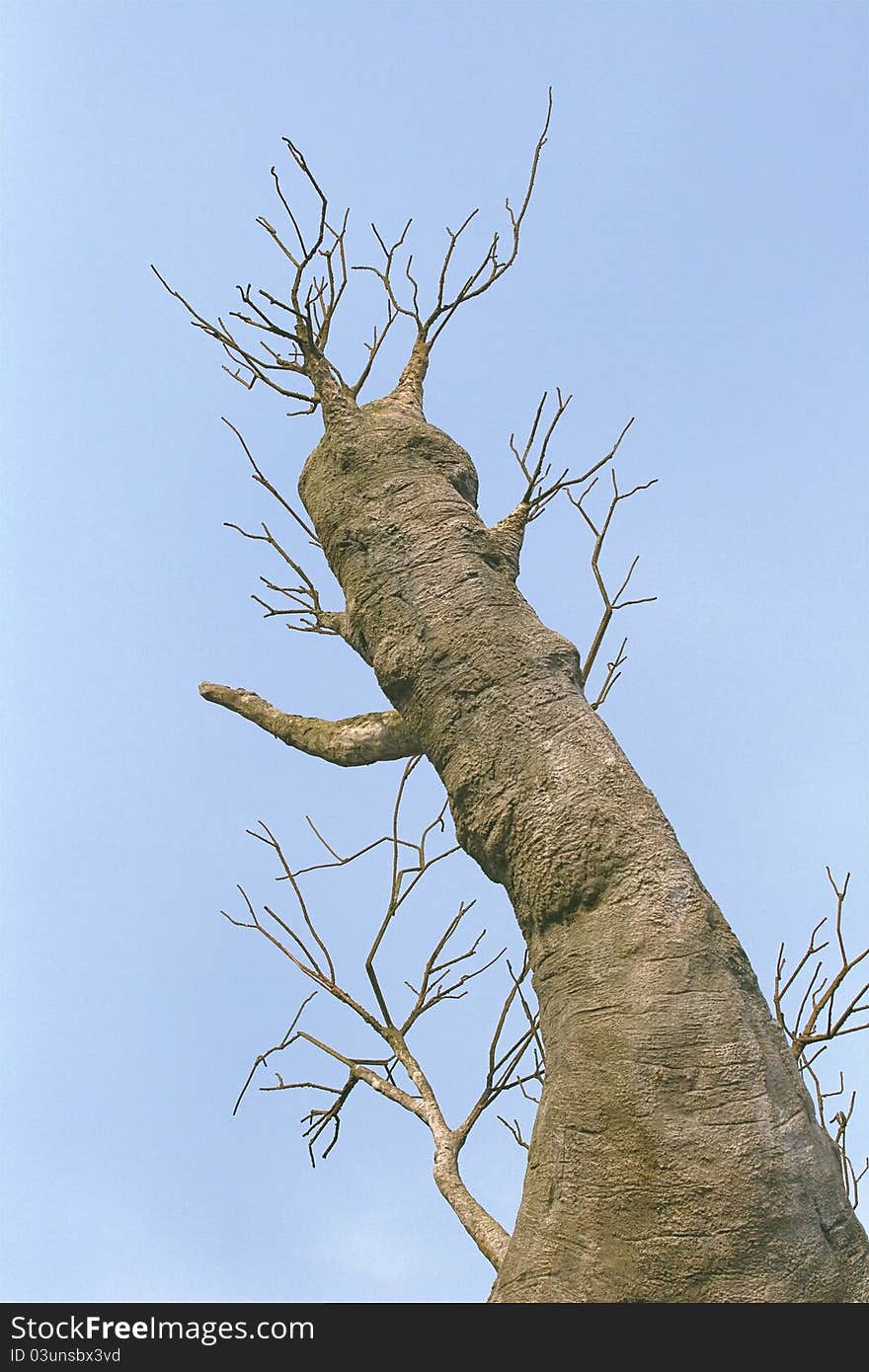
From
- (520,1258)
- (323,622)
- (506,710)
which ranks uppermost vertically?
(323,622)

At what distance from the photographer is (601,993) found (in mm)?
2271

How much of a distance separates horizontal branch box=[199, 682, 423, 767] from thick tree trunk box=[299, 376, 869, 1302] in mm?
225

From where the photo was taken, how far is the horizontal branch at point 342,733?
3.15m

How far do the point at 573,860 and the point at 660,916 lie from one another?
21 centimetres

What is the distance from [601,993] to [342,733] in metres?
1.27

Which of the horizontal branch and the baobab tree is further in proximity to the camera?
the horizontal branch

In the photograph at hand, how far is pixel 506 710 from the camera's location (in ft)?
8.50

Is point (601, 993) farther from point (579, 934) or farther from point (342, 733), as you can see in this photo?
point (342, 733)

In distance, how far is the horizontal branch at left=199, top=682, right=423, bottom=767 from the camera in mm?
3151

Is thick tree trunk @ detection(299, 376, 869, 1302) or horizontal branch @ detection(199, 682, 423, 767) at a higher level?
horizontal branch @ detection(199, 682, 423, 767)
